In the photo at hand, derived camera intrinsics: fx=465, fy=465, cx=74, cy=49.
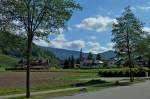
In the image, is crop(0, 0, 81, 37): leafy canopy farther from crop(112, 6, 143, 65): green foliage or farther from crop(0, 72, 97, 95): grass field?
crop(112, 6, 143, 65): green foliage

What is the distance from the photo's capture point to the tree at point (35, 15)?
83.9 ft

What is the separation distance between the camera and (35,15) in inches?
1031

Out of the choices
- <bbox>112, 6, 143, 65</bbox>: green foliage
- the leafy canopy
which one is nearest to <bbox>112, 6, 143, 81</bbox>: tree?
<bbox>112, 6, 143, 65</bbox>: green foliage

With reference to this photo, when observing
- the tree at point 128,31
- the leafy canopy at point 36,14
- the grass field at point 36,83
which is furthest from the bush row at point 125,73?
the leafy canopy at point 36,14

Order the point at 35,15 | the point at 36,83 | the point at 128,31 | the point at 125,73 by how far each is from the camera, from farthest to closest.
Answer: the point at 125,73 → the point at 128,31 → the point at 36,83 → the point at 35,15

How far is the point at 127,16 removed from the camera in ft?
169

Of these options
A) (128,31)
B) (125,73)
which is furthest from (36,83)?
(125,73)

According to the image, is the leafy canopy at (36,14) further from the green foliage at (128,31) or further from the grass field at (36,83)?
the green foliage at (128,31)

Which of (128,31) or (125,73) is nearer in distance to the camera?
(128,31)

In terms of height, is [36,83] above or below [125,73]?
below

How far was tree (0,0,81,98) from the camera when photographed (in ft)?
83.9

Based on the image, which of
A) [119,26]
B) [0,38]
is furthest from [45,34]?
[119,26]

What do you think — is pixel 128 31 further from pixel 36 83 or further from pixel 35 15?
pixel 35 15

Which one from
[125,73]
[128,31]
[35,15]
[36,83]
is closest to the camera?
[35,15]
